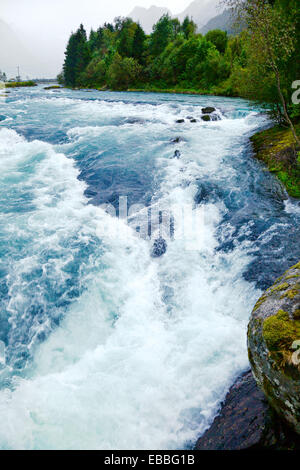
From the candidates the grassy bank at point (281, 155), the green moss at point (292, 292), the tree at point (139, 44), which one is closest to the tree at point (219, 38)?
the tree at point (139, 44)

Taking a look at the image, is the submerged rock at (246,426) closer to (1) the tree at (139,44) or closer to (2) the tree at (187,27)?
(1) the tree at (139,44)

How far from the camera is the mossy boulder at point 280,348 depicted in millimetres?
2641

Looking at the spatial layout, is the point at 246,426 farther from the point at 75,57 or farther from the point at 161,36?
the point at 75,57

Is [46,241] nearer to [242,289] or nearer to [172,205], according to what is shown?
[172,205]

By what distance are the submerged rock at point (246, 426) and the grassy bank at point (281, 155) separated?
7.42 metres

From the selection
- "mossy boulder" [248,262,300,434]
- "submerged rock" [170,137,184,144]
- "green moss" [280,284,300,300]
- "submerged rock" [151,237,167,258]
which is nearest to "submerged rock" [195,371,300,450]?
"mossy boulder" [248,262,300,434]

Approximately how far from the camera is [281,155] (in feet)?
38.7

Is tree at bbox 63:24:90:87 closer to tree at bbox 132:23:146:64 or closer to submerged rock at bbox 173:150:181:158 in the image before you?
tree at bbox 132:23:146:64

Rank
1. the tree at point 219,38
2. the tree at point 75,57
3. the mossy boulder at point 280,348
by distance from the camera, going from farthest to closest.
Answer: the tree at point 75,57
the tree at point 219,38
the mossy boulder at point 280,348

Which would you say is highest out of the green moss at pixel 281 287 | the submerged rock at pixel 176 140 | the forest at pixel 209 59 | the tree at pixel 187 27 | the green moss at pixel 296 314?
the tree at pixel 187 27

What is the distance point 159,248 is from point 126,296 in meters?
2.01

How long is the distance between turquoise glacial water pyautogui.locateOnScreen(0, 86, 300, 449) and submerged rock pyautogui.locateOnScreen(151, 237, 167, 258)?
0.17 meters

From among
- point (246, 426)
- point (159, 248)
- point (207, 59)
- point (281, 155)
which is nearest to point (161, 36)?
point (207, 59)

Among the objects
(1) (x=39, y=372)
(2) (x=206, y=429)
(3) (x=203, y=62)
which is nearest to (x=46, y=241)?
(1) (x=39, y=372)
